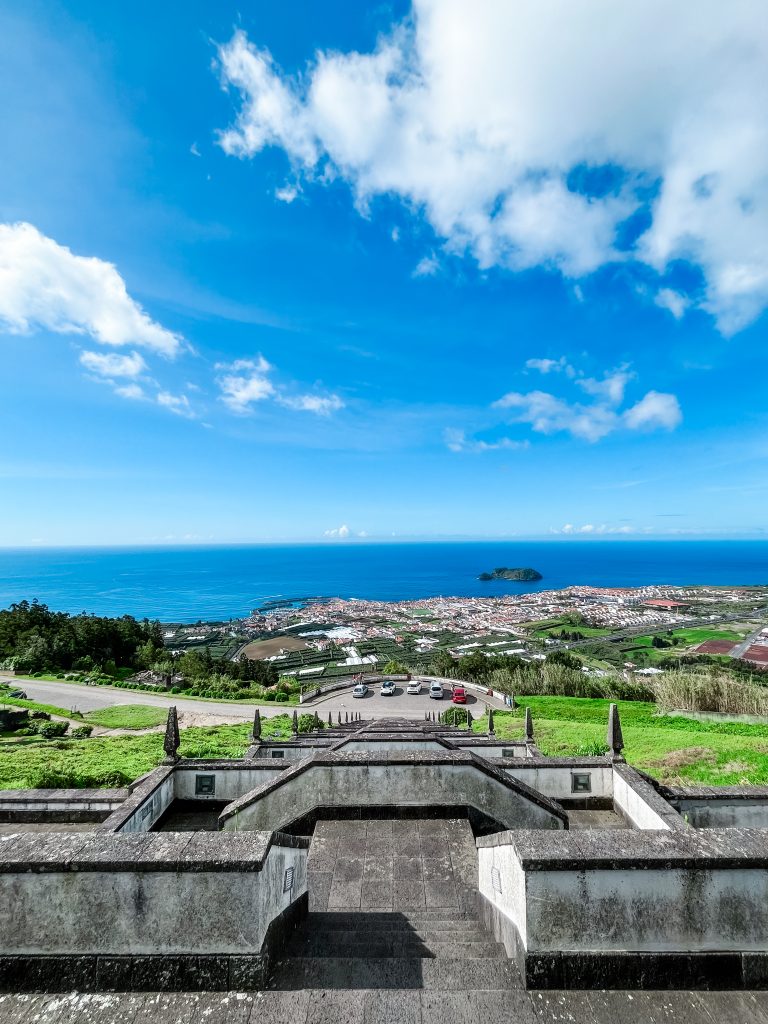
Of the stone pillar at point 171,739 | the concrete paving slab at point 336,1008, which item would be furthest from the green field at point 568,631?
the concrete paving slab at point 336,1008

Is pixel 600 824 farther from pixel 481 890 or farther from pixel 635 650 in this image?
pixel 635 650

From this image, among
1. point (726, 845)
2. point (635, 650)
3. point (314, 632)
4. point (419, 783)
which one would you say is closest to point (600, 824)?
point (419, 783)

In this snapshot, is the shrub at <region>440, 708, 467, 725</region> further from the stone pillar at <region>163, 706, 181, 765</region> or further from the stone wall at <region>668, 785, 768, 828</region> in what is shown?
the stone pillar at <region>163, 706, 181, 765</region>

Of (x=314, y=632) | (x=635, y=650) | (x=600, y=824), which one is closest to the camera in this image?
(x=600, y=824)

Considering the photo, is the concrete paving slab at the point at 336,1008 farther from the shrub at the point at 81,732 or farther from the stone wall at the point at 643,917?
the shrub at the point at 81,732

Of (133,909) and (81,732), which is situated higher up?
(133,909)

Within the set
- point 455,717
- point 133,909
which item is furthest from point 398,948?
point 455,717

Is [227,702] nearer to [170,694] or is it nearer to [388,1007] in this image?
[170,694]
